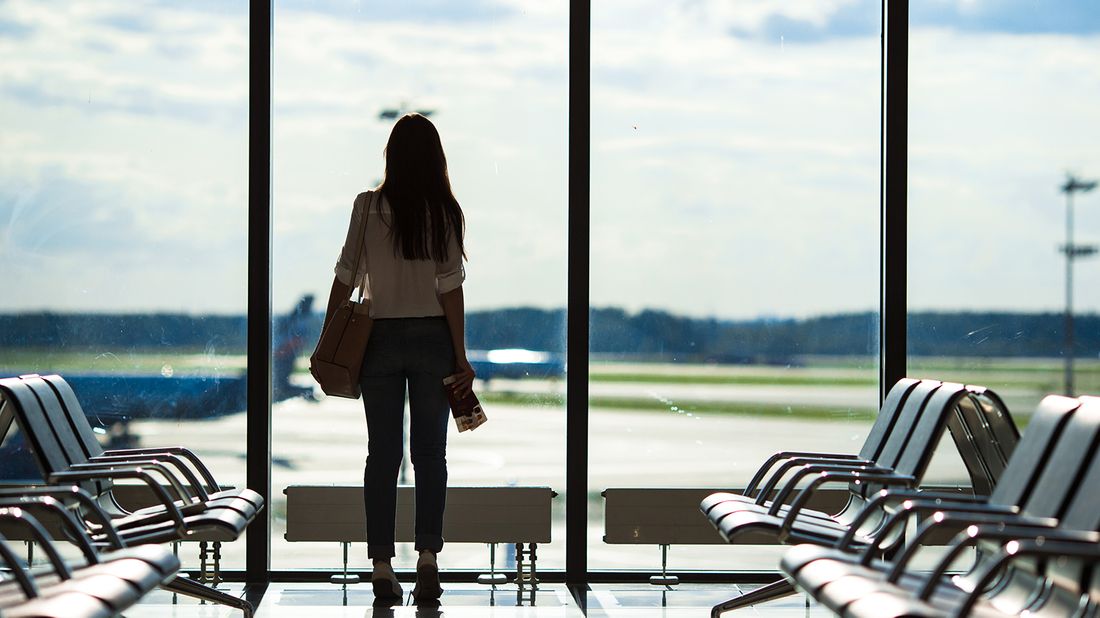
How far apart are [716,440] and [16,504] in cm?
298

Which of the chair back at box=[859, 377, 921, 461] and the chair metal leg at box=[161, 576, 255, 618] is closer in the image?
the chair metal leg at box=[161, 576, 255, 618]

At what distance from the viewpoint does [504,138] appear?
5238 mm

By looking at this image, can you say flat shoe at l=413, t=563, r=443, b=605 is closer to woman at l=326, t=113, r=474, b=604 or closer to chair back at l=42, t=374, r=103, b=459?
woman at l=326, t=113, r=474, b=604

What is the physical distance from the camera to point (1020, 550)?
2.39 m

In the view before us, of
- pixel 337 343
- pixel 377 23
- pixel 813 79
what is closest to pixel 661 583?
pixel 337 343

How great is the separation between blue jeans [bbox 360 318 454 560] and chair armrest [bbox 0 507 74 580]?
1616mm

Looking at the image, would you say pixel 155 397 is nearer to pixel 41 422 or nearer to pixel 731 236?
pixel 41 422

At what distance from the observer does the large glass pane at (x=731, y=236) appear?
5.24 meters

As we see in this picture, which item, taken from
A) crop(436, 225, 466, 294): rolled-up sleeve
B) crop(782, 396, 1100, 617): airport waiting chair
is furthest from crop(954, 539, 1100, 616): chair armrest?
crop(436, 225, 466, 294): rolled-up sleeve

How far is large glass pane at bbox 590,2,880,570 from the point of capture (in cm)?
524

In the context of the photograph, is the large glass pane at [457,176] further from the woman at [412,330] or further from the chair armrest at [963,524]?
the chair armrest at [963,524]

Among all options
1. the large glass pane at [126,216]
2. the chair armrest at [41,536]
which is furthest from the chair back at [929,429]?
the large glass pane at [126,216]

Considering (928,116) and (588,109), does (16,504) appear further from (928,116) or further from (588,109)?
(928,116)

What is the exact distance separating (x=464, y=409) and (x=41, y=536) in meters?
1.87
